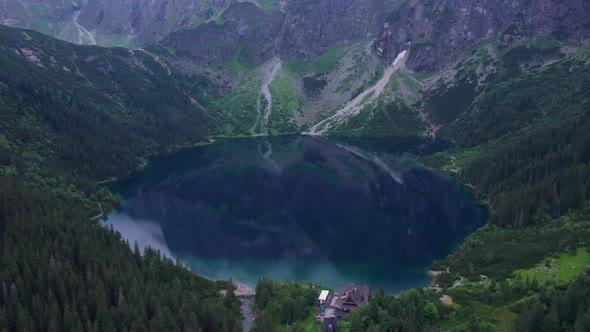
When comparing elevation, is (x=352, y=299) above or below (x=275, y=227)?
below

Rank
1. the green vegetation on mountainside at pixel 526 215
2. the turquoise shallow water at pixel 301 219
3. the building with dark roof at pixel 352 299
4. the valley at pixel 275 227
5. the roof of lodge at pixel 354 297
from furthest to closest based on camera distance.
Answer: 1. the turquoise shallow water at pixel 301 219
2. the roof of lodge at pixel 354 297
3. the building with dark roof at pixel 352 299
4. the green vegetation on mountainside at pixel 526 215
5. the valley at pixel 275 227

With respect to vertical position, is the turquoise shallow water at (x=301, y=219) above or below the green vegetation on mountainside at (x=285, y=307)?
above

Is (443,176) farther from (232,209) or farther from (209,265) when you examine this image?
(209,265)

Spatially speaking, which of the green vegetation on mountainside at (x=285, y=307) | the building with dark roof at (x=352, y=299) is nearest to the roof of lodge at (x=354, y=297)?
the building with dark roof at (x=352, y=299)

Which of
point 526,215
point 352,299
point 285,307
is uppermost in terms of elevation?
point 526,215

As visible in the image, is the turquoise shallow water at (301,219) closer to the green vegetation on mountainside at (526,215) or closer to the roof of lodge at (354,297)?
the green vegetation on mountainside at (526,215)

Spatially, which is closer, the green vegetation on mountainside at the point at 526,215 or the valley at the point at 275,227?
the valley at the point at 275,227

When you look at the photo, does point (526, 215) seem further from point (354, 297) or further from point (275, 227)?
point (275, 227)

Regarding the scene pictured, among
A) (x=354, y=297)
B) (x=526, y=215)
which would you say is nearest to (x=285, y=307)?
(x=354, y=297)

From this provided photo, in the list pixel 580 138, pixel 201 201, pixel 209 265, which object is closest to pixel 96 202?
pixel 201 201
